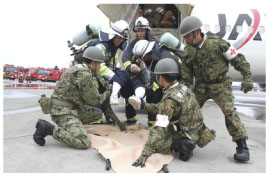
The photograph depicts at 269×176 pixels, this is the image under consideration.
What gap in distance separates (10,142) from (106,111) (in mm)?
1448

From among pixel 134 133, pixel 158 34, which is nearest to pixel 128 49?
pixel 134 133

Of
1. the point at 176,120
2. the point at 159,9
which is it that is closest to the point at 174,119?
the point at 176,120

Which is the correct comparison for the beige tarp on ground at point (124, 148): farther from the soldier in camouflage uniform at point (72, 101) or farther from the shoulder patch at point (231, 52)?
the shoulder patch at point (231, 52)

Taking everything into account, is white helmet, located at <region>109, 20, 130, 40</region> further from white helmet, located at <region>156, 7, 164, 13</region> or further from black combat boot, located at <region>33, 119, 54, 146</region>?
white helmet, located at <region>156, 7, 164, 13</region>

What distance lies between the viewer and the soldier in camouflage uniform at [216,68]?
2537mm

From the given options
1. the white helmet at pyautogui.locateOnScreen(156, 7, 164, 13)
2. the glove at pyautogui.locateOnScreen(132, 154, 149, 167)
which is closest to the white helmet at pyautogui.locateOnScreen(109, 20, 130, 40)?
the glove at pyautogui.locateOnScreen(132, 154, 149, 167)

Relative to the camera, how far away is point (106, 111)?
151 inches

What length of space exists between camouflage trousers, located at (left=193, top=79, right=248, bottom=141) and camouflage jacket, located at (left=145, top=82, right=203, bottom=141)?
352 millimetres

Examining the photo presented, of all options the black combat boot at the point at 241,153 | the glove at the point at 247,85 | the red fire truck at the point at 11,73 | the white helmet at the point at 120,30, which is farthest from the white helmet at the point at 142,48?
the red fire truck at the point at 11,73

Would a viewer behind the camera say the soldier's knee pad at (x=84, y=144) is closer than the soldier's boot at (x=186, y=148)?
No

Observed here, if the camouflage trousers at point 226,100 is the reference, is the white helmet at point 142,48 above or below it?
above

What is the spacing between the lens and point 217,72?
2689 mm

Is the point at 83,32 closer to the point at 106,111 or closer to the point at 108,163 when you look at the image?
the point at 106,111

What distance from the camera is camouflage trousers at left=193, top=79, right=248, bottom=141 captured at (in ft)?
8.27
